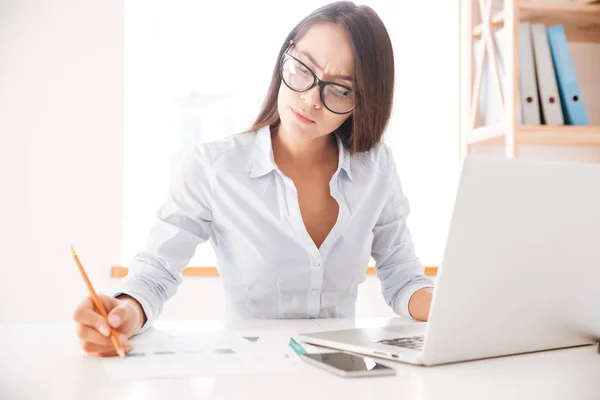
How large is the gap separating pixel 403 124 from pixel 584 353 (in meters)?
1.88

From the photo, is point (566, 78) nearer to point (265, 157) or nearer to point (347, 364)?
point (265, 157)

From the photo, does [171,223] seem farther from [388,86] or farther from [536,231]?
[536,231]

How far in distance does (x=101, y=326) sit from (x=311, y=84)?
26.6 inches

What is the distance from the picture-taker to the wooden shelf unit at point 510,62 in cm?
220

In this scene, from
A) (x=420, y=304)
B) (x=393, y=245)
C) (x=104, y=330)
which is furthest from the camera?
(x=393, y=245)

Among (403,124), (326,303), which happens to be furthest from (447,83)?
(326,303)

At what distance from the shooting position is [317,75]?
1319 mm

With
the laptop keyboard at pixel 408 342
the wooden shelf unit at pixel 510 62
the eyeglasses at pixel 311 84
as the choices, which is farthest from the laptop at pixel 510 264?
the wooden shelf unit at pixel 510 62

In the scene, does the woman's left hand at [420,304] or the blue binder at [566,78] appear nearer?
the woman's left hand at [420,304]

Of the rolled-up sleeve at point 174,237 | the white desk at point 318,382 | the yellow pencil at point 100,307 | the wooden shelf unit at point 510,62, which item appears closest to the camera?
the white desk at point 318,382

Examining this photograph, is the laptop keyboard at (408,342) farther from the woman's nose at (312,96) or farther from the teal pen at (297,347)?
the woman's nose at (312,96)

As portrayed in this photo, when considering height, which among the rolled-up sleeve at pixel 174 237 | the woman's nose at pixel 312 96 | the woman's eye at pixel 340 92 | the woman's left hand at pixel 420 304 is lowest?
the woman's left hand at pixel 420 304

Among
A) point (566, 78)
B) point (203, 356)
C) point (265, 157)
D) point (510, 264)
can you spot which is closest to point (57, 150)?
point (265, 157)

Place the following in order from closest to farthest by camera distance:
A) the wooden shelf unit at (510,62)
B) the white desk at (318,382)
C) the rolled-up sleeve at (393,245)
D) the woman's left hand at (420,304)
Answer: the white desk at (318,382) < the woman's left hand at (420,304) < the rolled-up sleeve at (393,245) < the wooden shelf unit at (510,62)
